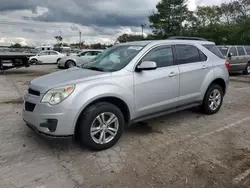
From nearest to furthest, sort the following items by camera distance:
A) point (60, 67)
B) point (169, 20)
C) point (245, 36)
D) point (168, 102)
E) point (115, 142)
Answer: point (115, 142)
point (168, 102)
point (60, 67)
point (245, 36)
point (169, 20)

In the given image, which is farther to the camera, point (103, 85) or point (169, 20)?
point (169, 20)

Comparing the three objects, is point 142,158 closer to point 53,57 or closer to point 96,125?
point 96,125

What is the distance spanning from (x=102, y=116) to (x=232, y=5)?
115ft

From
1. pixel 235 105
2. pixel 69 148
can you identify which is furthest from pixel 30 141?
pixel 235 105

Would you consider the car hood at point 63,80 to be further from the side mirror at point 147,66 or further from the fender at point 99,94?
the side mirror at point 147,66

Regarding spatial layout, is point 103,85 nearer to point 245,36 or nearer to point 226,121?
point 226,121

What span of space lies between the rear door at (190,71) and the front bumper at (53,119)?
2253 mm

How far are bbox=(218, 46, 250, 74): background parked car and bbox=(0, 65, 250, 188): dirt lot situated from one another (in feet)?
28.0

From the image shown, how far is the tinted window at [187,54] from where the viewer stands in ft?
15.4

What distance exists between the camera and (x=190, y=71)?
4.72m

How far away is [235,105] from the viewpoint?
6.55m

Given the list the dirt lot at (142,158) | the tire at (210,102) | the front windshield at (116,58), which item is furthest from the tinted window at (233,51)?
the front windshield at (116,58)

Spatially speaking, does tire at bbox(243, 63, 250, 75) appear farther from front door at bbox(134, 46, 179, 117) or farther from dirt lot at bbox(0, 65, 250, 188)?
front door at bbox(134, 46, 179, 117)

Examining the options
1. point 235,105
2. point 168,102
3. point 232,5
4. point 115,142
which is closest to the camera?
point 115,142
